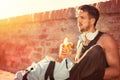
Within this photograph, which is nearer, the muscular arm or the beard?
the muscular arm

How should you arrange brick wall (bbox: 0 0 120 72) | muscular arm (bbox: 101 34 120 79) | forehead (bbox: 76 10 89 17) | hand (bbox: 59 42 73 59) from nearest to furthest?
muscular arm (bbox: 101 34 120 79)
brick wall (bbox: 0 0 120 72)
forehead (bbox: 76 10 89 17)
hand (bbox: 59 42 73 59)

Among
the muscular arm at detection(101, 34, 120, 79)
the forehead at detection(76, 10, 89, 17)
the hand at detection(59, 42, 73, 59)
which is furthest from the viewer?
the hand at detection(59, 42, 73, 59)

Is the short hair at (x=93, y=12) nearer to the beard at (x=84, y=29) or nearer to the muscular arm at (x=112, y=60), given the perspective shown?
the beard at (x=84, y=29)

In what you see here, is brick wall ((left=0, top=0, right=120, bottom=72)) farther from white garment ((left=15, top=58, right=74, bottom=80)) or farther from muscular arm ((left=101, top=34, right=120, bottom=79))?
white garment ((left=15, top=58, right=74, bottom=80))

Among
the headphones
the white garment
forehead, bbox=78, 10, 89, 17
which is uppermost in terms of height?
forehead, bbox=78, 10, 89, 17

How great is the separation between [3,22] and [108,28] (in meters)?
2.18

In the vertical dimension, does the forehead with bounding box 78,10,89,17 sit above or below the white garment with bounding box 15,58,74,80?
above

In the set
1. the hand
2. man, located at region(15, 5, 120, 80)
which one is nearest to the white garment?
man, located at region(15, 5, 120, 80)

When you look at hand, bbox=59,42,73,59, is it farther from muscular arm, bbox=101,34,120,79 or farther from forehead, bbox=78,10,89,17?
muscular arm, bbox=101,34,120,79

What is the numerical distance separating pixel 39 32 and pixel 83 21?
2.92 ft

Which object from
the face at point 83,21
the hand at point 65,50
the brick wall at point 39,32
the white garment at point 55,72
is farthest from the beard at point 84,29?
the white garment at point 55,72

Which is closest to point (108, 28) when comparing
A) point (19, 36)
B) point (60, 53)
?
point (60, 53)

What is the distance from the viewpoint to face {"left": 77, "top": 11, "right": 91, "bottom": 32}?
7.89ft

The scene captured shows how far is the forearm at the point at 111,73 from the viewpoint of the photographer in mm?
2180
